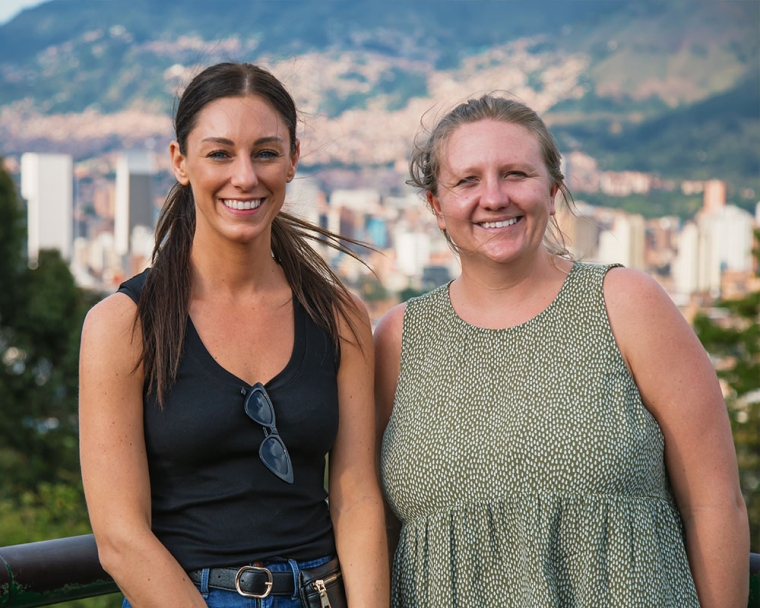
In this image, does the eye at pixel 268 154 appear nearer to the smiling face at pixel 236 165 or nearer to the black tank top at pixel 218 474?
the smiling face at pixel 236 165

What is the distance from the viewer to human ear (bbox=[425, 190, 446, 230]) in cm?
236

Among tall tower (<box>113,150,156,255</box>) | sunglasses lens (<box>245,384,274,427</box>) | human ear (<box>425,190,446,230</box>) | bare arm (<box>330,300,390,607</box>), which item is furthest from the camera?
tall tower (<box>113,150,156,255</box>)

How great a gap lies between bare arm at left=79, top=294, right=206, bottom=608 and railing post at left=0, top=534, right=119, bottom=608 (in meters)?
0.11

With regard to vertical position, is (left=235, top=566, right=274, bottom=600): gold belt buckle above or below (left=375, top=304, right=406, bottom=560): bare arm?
below

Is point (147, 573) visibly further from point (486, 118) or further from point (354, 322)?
point (486, 118)

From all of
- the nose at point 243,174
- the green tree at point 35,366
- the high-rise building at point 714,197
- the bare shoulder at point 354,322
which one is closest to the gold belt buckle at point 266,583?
the bare shoulder at point 354,322

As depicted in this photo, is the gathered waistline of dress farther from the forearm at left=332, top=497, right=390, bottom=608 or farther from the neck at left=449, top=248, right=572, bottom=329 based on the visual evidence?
the neck at left=449, top=248, right=572, bottom=329

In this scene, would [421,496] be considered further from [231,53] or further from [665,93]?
[665,93]

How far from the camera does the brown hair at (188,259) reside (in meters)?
1.98

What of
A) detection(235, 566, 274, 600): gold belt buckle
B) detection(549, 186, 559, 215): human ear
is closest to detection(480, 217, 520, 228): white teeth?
detection(549, 186, 559, 215): human ear

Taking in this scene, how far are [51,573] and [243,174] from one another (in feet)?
2.95

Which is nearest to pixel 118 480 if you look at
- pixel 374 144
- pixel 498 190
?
A: pixel 498 190

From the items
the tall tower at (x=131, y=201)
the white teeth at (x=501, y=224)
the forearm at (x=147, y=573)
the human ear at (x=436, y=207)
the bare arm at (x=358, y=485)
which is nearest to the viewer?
the forearm at (x=147, y=573)

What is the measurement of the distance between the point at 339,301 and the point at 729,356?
853 inches
